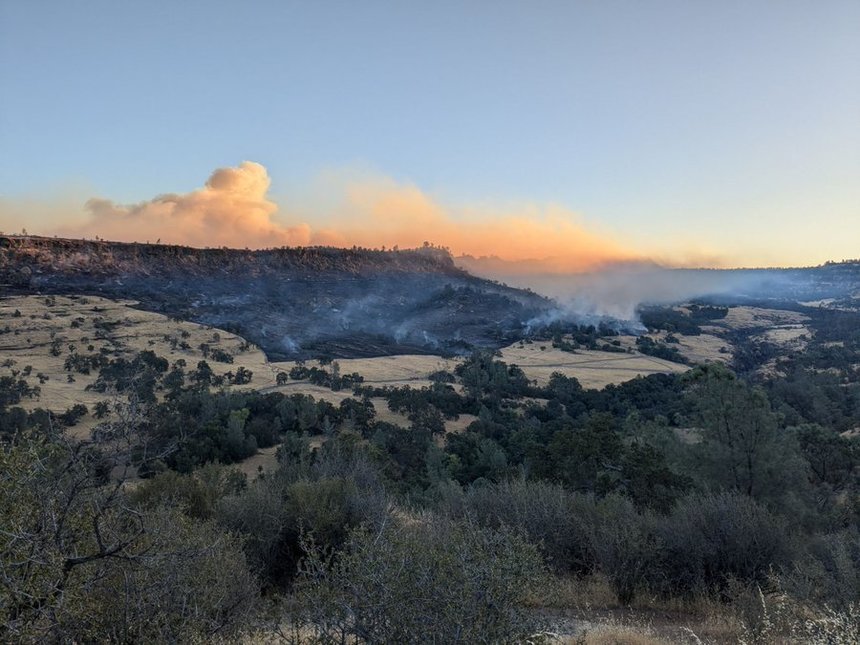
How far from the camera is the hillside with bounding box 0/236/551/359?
3278 inches

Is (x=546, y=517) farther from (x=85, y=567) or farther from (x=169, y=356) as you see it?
(x=169, y=356)

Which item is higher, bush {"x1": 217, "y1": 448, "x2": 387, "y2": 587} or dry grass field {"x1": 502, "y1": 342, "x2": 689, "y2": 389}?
bush {"x1": 217, "y1": 448, "x2": 387, "y2": 587}

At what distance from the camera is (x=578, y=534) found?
14.6 metres

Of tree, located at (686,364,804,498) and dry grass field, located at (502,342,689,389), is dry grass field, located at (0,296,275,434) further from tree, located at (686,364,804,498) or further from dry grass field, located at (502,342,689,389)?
tree, located at (686,364,804,498)

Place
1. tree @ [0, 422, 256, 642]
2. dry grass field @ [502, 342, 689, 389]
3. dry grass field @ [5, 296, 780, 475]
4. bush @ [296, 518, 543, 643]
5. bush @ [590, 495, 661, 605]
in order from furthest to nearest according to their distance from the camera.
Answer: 1. dry grass field @ [502, 342, 689, 389]
2. dry grass field @ [5, 296, 780, 475]
3. bush @ [590, 495, 661, 605]
4. bush @ [296, 518, 543, 643]
5. tree @ [0, 422, 256, 642]

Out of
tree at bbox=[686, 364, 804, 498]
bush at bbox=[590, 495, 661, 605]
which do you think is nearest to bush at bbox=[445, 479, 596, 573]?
bush at bbox=[590, 495, 661, 605]

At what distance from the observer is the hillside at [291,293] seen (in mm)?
83250

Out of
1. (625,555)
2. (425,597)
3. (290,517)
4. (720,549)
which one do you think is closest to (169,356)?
(290,517)

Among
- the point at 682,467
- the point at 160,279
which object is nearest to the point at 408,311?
the point at 160,279

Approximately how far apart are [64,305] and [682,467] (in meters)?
79.4

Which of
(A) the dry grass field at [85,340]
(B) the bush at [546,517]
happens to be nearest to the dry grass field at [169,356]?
(A) the dry grass field at [85,340]

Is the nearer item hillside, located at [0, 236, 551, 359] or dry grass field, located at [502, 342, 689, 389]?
dry grass field, located at [502, 342, 689, 389]

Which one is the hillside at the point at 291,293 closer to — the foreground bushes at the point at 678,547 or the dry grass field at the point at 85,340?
the dry grass field at the point at 85,340

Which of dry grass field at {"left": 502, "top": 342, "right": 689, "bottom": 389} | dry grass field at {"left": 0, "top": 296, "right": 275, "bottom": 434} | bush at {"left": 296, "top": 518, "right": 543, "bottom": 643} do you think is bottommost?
dry grass field at {"left": 502, "top": 342, "right": 689, "bottom": 389}
